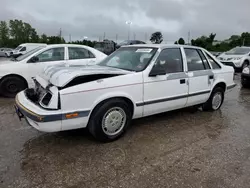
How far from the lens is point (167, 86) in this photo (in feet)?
12.7

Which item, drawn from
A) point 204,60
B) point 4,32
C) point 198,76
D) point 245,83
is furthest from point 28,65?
point 4,32

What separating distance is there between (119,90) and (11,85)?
4.06 metres

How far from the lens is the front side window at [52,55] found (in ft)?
20.3

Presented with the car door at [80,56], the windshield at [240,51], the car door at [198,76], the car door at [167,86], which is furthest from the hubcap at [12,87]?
the windshield at [240,51]

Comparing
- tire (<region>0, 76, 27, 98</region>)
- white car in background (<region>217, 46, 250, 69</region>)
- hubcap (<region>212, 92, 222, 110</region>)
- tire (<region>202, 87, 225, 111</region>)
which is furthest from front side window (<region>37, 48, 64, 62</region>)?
white car in background (<region>217, 46, 250, 69</region>)

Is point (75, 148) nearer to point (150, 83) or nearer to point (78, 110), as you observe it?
point (78, 110)

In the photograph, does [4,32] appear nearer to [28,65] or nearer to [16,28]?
[16,28]

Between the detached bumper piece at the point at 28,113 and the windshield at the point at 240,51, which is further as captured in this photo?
the windshield at the point at 240,51

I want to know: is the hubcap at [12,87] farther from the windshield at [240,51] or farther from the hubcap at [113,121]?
the windshield at [240,51]

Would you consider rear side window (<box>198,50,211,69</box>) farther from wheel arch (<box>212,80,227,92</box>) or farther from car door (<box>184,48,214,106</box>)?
wheel arch (<box>212,80,227,92</box>)

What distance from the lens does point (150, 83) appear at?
3.62 m

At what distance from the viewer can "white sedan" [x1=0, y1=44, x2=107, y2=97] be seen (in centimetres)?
586

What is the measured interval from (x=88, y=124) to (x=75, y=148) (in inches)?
16.2

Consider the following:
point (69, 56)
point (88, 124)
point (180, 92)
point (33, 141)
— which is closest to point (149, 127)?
point (180, 92)
